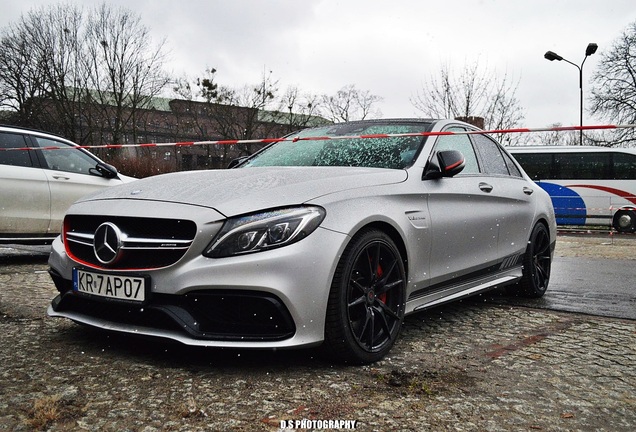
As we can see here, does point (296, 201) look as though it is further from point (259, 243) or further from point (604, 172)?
point (604, 172)

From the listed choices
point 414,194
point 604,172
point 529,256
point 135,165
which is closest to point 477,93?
point 604,172

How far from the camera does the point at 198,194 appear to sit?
3.05 metres

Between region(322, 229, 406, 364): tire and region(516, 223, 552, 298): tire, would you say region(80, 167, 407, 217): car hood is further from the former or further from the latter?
region(516, 223, 552, 298): tire

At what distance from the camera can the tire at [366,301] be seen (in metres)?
2.87

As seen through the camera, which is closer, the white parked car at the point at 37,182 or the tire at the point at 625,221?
the white parked car at the point at 37,182

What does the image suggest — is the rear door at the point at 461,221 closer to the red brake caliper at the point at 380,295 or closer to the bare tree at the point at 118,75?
the red brake caliper at the point at 380,295

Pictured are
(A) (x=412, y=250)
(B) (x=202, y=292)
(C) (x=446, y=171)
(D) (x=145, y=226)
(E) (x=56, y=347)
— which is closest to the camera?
(B) (x=202, y=292)

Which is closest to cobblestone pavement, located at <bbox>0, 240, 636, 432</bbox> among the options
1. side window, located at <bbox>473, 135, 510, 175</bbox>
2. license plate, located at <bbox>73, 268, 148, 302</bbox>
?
license plate, located at <bbox>73, 268, 148, 302</bbox>

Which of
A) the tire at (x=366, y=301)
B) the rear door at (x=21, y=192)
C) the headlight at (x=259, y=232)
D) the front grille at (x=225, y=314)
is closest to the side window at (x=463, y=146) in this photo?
the tire at (x=366, y=301)

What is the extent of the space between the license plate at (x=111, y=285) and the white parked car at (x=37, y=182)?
4374 millimetres

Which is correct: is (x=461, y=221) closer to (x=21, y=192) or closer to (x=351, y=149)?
(x=351, y=149)

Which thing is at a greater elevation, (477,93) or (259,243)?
(477,93)

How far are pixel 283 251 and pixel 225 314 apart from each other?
1.28 ft

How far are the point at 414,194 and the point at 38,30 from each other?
114 feet
